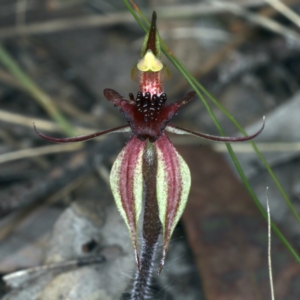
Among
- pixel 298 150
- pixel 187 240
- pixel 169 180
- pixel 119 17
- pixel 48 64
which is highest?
pixel 119 17

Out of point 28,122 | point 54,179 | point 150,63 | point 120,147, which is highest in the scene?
point 28,122

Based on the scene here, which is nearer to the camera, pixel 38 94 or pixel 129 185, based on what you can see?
pixel 129 185

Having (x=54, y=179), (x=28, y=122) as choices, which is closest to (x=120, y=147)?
(x=54, y=179)

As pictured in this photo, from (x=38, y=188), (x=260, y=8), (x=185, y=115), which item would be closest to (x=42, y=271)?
(x=38, y=188)

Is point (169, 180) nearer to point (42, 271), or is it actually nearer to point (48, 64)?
point (42, 271)

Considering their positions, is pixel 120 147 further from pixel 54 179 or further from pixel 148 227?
pixel 148 227

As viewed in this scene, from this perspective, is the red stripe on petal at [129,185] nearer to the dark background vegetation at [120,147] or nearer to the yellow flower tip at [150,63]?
the yellow flower tip at [150,63]
